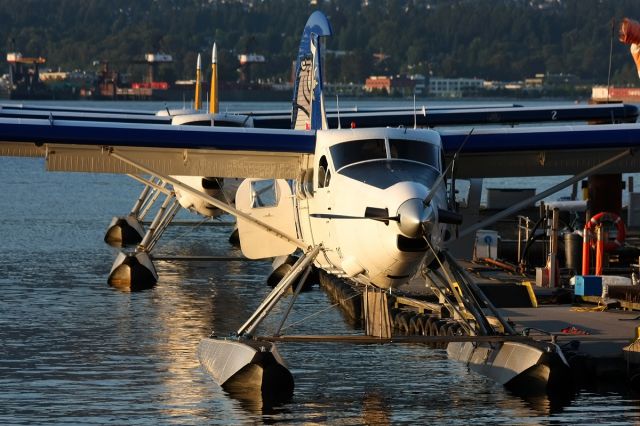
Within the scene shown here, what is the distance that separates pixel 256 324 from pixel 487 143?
3076mm

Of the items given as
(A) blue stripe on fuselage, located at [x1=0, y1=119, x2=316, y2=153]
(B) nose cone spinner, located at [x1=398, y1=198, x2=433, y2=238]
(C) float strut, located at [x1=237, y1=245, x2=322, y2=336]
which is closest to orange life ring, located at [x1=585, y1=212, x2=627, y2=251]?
(A) blue stripe on fuselage, located at [x1=0, y1=119, x2=316, y2=153]

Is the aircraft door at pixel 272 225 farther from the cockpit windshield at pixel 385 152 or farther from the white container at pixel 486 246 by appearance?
the white container at pixel 486 246

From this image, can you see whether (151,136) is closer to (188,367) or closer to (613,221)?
(188,367)

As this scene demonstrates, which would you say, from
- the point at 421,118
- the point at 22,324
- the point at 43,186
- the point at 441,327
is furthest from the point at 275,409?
the point at 43,186

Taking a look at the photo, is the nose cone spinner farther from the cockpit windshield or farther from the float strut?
the float strut

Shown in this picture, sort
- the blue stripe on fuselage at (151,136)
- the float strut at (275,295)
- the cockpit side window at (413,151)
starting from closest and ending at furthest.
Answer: the cockpit side window at (413,151) → the float strut at (275,295) → the blue stripe on fuselage at (151,136)

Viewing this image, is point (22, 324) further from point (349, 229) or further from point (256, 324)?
point (349, 229)

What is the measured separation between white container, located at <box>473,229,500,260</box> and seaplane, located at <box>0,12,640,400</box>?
5.03 metres

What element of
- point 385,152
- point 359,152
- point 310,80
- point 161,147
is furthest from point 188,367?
point 310,80

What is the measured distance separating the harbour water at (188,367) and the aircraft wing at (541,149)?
6.98 feet

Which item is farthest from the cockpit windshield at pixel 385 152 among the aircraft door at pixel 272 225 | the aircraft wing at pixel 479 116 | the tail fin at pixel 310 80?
the aircraft wing at pixel 479 116

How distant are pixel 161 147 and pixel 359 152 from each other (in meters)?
2.31

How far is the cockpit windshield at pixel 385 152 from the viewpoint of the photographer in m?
14.6

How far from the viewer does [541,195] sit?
15891 mm
